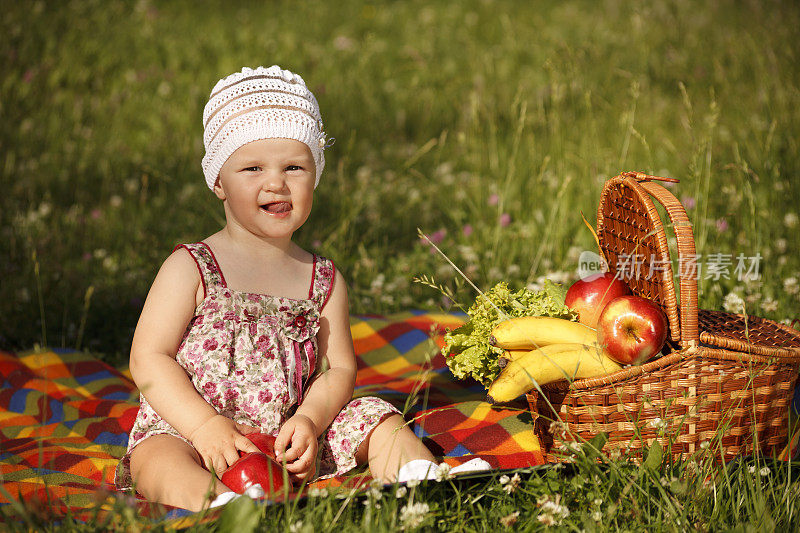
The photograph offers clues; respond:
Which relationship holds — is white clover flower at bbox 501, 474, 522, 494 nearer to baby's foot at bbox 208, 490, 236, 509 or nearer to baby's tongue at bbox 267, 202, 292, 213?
baby's foot at bbox 208, 490, 236, 509

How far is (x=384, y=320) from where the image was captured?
4539 mm

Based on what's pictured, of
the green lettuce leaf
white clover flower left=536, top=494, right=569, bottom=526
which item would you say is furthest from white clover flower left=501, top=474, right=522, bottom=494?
the green lettuce leaf

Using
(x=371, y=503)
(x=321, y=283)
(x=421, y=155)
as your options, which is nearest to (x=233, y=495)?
(x=371, y=503)

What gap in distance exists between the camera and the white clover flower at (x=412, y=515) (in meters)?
2.18

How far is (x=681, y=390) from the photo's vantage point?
8.87 ft

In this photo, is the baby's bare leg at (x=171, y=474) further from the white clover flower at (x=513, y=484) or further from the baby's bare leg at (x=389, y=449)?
the white clover flower at (x=513, y=484)

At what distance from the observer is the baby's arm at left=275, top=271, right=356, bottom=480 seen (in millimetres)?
2693

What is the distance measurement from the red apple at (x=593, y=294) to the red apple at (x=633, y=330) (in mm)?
278

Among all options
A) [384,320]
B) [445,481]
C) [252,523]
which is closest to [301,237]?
[384,320]

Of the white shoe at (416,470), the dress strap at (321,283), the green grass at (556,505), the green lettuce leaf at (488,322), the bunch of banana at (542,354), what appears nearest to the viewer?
the green grass at (556,505)

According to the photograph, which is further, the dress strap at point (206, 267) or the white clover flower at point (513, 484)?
the dress strap at point (206, 267)

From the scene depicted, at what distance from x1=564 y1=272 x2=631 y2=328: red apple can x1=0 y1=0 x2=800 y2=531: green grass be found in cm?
68

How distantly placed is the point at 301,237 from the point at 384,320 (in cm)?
110

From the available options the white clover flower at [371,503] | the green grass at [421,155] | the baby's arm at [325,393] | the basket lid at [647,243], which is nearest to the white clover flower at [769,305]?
the green grass at [421,155]
